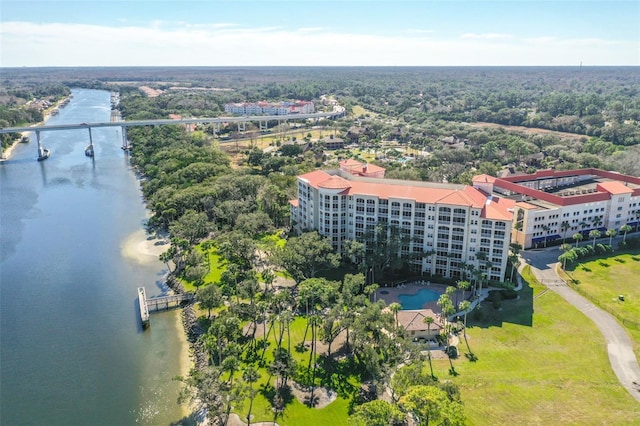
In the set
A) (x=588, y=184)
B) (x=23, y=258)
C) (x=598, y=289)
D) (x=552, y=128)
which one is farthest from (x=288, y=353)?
(x=552, y=128)

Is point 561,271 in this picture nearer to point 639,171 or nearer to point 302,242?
point 302,242

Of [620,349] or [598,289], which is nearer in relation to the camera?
[620,349]

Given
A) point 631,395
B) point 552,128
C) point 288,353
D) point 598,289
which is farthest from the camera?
point 552,128

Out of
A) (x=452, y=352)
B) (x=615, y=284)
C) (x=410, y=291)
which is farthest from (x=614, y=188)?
(x=452, y=352)

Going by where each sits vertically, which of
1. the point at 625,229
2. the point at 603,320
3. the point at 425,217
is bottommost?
the point at 603,320

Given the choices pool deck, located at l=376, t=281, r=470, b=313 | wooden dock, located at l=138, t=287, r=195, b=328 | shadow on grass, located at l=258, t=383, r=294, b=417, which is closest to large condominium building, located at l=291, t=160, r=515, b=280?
pool deck, located at l=376, t=281, r=470, b=313

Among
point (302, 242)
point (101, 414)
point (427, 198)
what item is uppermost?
point (427, 198)

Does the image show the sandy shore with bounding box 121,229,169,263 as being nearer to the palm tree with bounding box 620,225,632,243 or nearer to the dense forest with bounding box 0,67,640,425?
the dense forest with bounding box 0,67,640,425

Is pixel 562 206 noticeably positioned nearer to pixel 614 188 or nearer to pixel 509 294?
pixel 614 188
